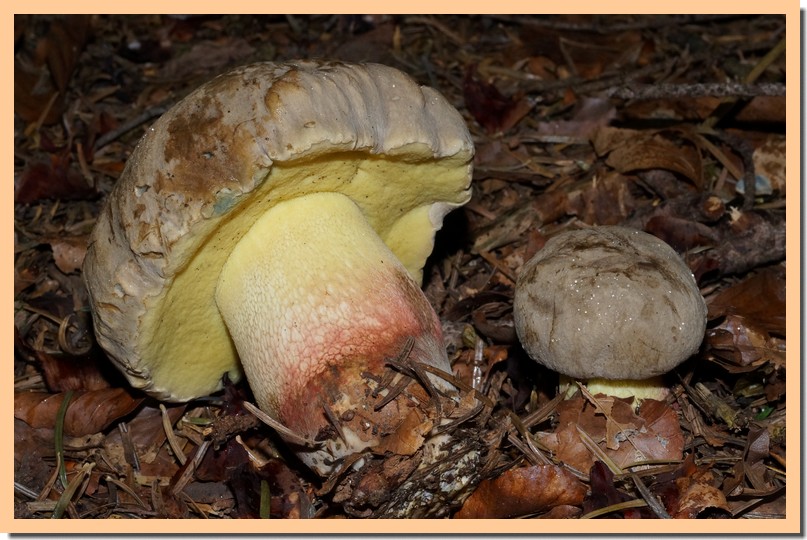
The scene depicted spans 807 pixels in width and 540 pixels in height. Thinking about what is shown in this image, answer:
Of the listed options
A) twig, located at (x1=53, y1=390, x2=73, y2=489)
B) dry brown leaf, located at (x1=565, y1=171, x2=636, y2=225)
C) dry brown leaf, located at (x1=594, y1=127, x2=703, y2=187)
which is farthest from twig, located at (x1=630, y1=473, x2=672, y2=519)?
twig, located at (x1=53, y1=390, x2=73, y2=489)

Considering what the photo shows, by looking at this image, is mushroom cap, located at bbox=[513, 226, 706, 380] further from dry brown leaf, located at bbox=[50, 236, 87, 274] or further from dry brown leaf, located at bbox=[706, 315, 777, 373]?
Result: dry brown leaf, located at bbox=[50, 236, 87, 274]

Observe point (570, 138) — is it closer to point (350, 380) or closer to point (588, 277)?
point (588, 277)

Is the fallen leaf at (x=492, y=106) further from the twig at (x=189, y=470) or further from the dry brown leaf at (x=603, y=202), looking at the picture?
the twig at (x=189, y=470)

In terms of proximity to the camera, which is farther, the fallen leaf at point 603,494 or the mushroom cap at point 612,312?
the fallen leaf at point 603,494

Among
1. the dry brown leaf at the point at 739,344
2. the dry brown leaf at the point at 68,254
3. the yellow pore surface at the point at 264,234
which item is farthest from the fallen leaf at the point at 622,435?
the dry brown leaf at the point at 68,254
